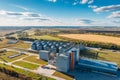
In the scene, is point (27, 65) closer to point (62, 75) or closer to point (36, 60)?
point (36, 60)

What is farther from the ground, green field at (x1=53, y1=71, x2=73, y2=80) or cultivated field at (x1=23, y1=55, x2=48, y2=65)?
Result: cultivated field at (x1=23, y1=55, x2=48, y2=65)

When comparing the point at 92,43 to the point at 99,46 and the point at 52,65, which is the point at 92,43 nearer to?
the point at 99,46

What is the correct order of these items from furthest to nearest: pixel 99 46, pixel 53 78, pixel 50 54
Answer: pixel 99 46 < pixel 50 54 < pixel 53 78

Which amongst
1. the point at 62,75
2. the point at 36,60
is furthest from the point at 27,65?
the point at 62,75

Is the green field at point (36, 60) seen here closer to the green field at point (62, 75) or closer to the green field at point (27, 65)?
the green field at point (27, 65)

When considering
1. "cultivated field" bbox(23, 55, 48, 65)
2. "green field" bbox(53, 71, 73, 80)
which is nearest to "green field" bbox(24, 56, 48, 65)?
"cultivated field" bbox(23, 55, 48, 65)

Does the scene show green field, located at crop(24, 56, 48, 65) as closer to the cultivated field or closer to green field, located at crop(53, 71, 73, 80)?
the cultivated field

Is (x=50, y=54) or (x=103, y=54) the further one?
(x=103, y=54)

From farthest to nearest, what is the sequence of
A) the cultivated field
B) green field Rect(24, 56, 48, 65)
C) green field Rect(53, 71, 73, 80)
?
1. green field Rect(24, 56, 48, 65)
2. the cultivated field
3. green field Rect(53, 71, 73, 80)

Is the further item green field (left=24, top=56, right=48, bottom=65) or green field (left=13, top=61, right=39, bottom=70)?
green field (left=24, top=56, right=48, bottom=65)

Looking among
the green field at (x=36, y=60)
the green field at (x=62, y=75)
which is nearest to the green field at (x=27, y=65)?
the green field at (x=36, y=60)

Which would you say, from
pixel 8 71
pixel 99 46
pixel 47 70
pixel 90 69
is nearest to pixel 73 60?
A: pixel 90 69
